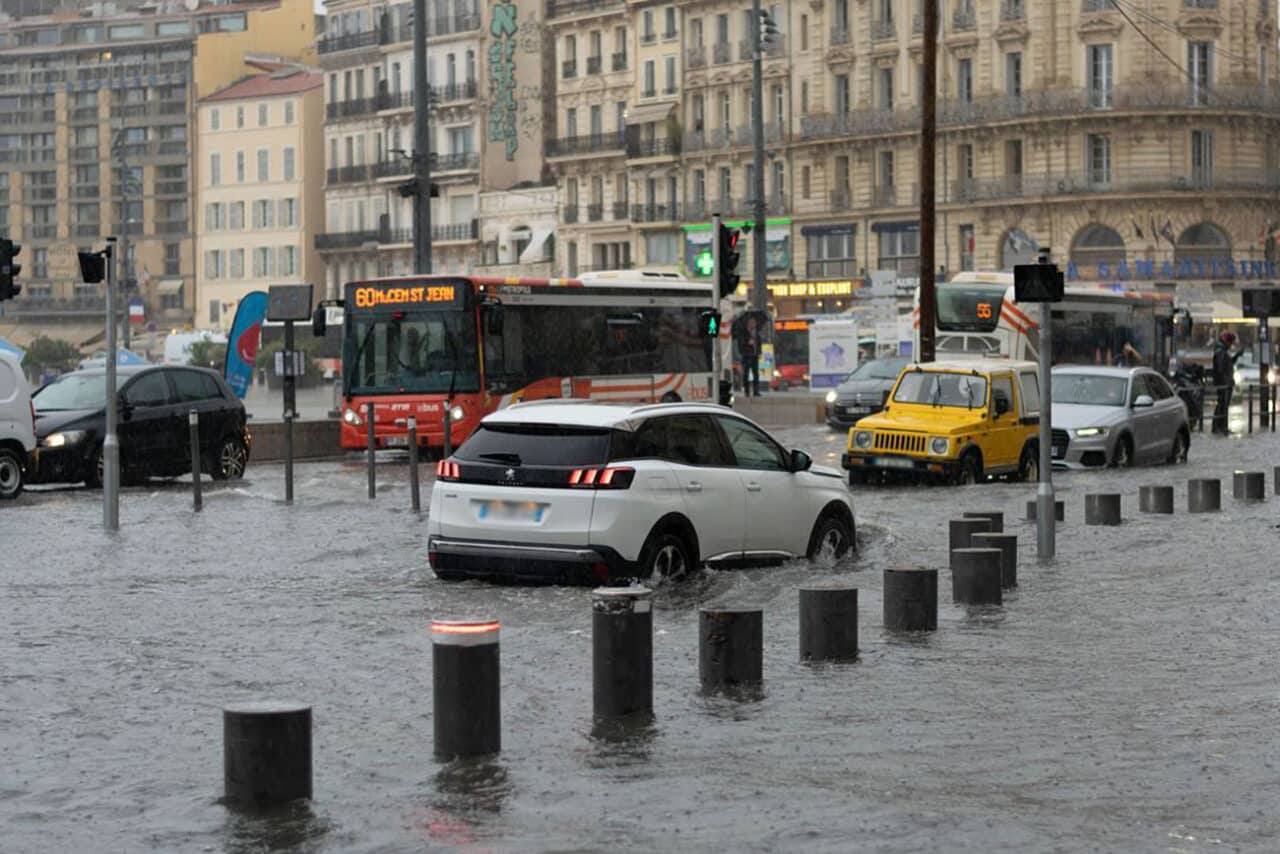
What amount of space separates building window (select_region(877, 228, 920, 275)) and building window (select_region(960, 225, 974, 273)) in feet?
5.72

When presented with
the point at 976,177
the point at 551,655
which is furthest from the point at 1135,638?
the point at 976,177

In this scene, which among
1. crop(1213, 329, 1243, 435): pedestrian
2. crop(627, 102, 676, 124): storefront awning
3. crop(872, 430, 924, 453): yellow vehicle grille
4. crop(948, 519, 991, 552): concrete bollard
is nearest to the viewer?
crop(948, 519, 991, 552): concrete bollard

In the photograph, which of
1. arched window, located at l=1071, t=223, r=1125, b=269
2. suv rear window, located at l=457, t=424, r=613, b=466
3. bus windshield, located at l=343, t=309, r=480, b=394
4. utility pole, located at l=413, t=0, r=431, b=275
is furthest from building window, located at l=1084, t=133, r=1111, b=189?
suv rear window, located at l=457, t=424, r=613, b=466

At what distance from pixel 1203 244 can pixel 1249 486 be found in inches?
2264

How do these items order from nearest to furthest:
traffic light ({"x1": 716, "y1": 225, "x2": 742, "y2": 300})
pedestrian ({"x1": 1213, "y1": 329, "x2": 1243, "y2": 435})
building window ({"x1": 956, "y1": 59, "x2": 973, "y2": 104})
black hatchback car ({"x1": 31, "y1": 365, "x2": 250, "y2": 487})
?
traffic light ({"x1": 716, "y1": 225, "x2": 742, "y2": 300}) < black hatchback car ({"x1": 31, "y1": 365, "x2": 250, "y2": 487}) < pedestrian ({"x1": 1213, "y1": 329, "x2": 1243, "y2": 435}) < building window ({"x1": 956, "y1": 59, "x2": 973, "y2": 104})

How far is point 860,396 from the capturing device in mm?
47250

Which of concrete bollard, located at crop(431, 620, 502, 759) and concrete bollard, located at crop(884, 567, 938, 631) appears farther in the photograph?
concrete bollard, located at crop(884, 567, 938, 631)

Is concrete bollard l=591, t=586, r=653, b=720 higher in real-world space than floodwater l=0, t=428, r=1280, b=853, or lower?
higher

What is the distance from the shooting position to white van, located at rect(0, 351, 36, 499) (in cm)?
2822

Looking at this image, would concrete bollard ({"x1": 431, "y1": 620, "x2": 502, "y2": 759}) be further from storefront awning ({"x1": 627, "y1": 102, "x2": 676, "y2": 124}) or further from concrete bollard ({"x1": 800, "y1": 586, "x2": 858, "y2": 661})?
storefront awning ({"x1": 627, "y1": 102, "x2": 676, "y2": 124})

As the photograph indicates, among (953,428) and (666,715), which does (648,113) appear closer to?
(953,428)

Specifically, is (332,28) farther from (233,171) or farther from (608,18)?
(608,18)

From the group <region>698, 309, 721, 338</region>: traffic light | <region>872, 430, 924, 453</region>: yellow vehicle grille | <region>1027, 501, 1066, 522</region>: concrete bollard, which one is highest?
<region>698, 309, 721, 338</region>: traffic light

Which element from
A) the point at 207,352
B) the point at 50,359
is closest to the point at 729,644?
the point at 207,352
